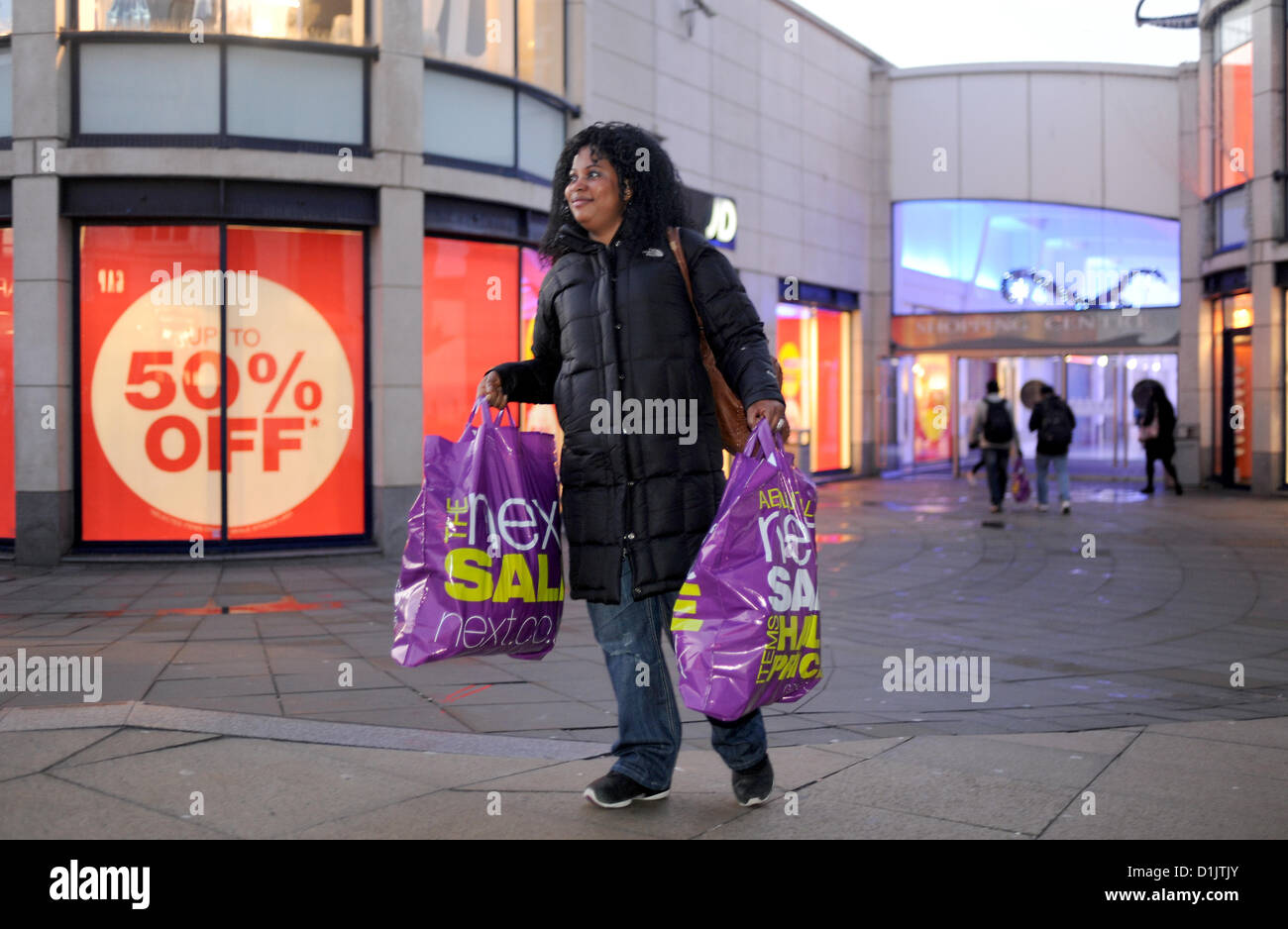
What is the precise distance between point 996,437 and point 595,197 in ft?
41.2

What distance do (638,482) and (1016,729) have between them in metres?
2.39

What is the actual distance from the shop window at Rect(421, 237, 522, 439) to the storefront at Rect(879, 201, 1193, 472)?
1072 cm

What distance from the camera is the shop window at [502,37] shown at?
12.7 m

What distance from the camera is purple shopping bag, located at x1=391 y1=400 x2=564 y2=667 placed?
158 inches

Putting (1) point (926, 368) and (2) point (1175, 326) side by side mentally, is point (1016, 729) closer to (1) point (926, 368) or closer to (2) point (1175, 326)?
(2) point (1175, 326)

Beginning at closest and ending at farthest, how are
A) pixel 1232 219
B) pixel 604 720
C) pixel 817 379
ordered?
pixel 604 720 → pixel 1232 219 → pixel 817 379

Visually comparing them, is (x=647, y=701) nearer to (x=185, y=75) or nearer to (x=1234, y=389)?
(x=185, y=75)

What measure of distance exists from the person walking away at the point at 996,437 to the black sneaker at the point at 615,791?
12.5 m

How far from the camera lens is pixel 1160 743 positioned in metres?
4.93

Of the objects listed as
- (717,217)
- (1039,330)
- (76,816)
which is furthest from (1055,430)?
(76,816)

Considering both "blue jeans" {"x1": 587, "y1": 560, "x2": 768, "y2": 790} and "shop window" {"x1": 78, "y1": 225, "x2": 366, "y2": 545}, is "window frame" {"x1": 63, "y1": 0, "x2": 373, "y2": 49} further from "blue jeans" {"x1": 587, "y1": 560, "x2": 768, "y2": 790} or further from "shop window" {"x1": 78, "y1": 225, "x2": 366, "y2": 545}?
"blue jeans" {"x1": 587, "y1": 560, "x2": 768, "y2": 790}

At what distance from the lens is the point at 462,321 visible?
42.9ft

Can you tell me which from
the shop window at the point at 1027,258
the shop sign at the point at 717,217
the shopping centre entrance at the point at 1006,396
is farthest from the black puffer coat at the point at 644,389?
the shop window at the point at 1027,258
